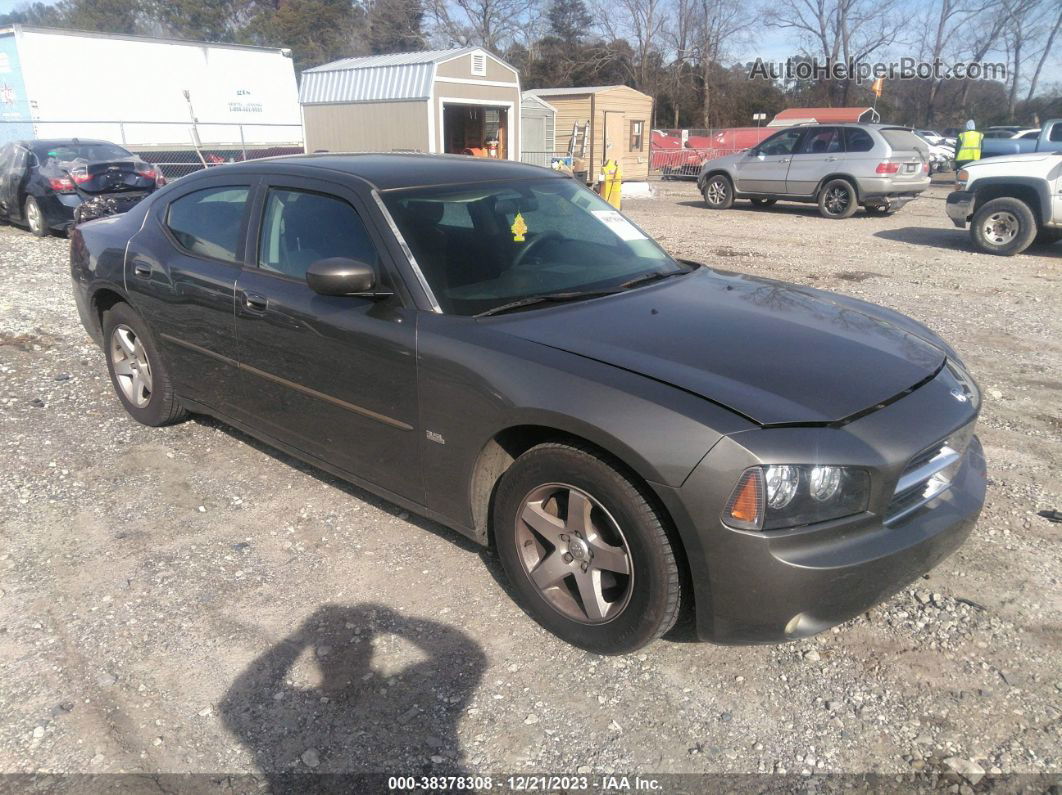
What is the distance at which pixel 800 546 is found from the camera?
7.91ft

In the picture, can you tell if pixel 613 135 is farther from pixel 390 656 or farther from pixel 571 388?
pixel 390 656

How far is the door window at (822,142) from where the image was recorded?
16.0m

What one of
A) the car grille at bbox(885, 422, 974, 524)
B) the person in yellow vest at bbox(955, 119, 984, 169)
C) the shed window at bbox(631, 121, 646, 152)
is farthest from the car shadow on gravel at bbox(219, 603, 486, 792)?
the shed window at bbox(631, 121, 646, 152)

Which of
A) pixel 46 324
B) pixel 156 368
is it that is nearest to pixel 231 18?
pixel 46 324

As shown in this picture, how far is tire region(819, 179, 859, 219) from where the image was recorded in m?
16.0

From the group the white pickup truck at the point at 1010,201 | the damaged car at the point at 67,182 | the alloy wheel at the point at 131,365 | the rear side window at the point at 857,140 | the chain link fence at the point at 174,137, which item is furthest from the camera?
the chain link fence at the point at 174,137

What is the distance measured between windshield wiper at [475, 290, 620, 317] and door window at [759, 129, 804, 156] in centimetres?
1498

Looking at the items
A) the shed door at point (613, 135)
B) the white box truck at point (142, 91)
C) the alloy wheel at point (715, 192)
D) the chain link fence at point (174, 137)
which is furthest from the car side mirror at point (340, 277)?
the shed door at point (613, 135)

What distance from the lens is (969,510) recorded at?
2.84 m

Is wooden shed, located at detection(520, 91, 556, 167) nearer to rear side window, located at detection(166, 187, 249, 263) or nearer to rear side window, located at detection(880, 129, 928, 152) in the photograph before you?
rear side window, located at detection(880, 129, 928, 152)

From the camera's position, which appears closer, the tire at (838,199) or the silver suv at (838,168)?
the silver suv at (838,168)

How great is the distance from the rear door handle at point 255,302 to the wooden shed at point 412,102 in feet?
51.0

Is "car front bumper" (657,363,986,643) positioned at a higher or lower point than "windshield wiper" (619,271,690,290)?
lower

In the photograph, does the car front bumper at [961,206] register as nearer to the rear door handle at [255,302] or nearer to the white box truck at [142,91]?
the rear door handle at [255,302]
